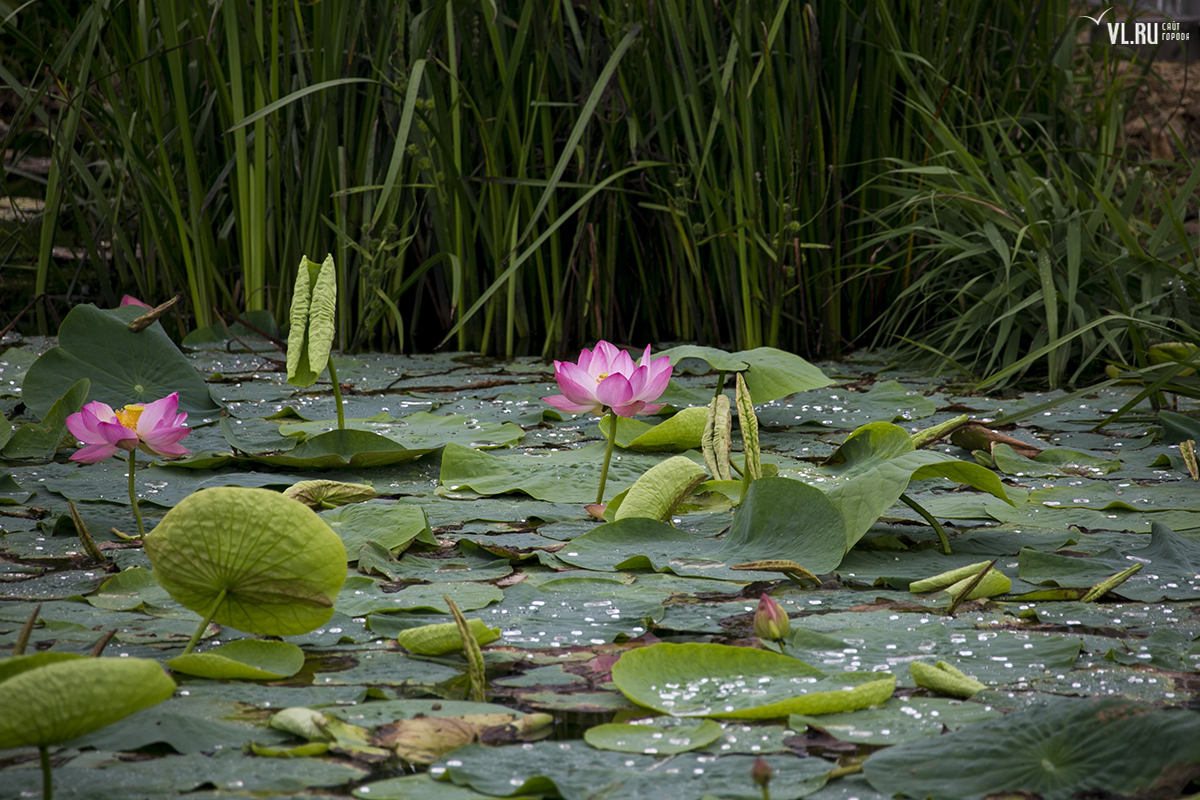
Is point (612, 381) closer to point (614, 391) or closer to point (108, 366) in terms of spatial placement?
point (614, 391)

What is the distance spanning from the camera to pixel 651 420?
1713 millimetres

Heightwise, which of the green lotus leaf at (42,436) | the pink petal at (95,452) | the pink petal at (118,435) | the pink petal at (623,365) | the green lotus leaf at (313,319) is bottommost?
the green lotus leaf at (42,436)

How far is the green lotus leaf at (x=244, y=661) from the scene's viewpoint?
675mm

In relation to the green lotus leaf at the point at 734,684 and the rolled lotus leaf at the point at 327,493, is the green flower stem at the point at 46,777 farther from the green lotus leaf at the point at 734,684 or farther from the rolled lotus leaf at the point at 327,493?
the rolled lotus leaf at the point at 327,493

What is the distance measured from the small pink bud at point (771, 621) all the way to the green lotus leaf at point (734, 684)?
4 centimetres

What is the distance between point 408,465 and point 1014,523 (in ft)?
2.57

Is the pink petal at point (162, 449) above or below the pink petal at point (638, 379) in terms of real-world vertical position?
below

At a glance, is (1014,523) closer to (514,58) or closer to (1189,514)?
(1189,514)

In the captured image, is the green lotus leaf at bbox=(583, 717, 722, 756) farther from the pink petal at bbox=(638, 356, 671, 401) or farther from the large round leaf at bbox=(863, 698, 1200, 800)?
the pink petal at bbox=(638, 356, 671, 401)

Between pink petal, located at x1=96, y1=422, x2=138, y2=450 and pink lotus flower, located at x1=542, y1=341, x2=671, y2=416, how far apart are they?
0.44m

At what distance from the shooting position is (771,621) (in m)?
0.73

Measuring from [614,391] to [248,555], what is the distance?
0.49 meters

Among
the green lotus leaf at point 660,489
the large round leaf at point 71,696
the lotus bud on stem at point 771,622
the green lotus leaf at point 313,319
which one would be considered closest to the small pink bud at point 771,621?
the lotus bud on stem at point 771,622

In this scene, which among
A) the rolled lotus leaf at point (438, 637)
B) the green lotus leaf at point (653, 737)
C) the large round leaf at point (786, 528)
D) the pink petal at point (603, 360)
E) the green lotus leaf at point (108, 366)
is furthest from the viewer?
the green lotus leaf at point (108, 366)
